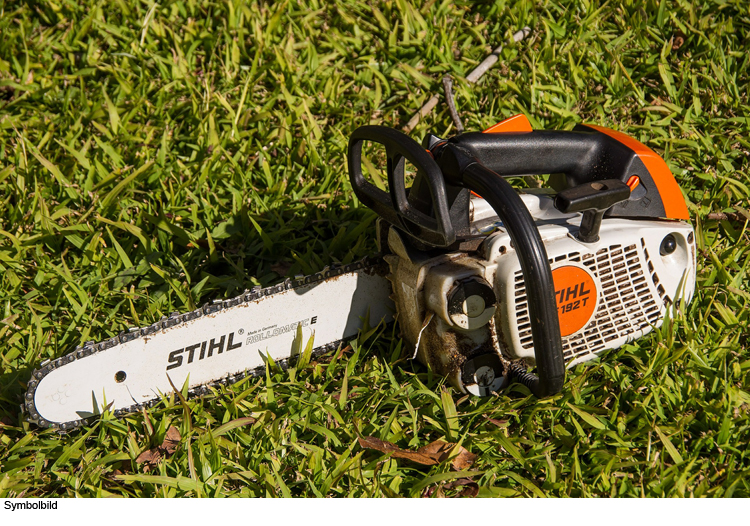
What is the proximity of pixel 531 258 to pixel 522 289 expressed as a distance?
0.35 m

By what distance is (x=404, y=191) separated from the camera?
218 cm

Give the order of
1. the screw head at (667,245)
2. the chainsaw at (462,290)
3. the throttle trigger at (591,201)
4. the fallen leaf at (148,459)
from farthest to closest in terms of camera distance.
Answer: the screw head at (667,245) → the fallen leaf at (148,459) → the chainsaw at (462,290) → the throttle trigger at (591,201)

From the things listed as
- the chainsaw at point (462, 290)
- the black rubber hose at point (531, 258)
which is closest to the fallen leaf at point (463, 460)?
the chainsaw at point (462, 290)

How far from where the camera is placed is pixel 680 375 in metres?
2.49

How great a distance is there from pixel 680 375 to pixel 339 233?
157cm

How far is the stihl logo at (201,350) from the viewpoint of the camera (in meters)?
2.44

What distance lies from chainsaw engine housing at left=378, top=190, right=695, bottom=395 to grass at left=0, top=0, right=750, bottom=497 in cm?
15

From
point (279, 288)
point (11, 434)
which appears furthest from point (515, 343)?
point (11, 434)

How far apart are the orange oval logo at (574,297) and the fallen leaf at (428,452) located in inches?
21.5

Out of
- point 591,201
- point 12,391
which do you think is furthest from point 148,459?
point 591,201

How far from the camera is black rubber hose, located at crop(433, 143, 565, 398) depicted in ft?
6.26

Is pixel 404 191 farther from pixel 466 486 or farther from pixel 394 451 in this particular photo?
pixel 466 486

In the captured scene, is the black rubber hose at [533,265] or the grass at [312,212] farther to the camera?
the grass at [312,212]

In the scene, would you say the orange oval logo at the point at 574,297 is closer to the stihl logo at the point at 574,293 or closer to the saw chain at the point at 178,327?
the stihl logo at the point at 574,293
